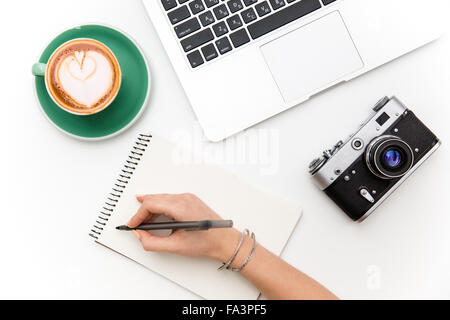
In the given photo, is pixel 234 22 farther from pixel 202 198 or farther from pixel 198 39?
pixel 202 198

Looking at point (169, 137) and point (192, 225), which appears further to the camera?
point (169, 137)

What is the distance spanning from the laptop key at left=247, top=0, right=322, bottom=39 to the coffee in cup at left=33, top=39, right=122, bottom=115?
222 millimetres

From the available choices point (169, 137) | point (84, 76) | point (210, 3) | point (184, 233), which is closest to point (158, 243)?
point (184, 233)

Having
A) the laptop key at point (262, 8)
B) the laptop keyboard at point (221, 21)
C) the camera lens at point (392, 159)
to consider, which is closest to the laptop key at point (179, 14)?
the laptop keyboard at point (221, 21)

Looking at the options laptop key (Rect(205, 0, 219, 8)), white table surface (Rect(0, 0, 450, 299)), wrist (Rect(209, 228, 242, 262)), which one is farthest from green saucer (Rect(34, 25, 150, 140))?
wrist (Rect(209, 228, 242, 262))

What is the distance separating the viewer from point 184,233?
612mm

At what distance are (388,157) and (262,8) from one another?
1.00ft

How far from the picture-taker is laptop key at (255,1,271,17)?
60 centimetres

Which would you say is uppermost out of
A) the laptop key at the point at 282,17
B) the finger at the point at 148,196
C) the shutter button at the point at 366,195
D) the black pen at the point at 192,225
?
the laptop key at the point at 282,17

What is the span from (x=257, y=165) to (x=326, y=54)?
0.70ft

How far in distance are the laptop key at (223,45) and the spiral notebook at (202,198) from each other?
0.59 feet

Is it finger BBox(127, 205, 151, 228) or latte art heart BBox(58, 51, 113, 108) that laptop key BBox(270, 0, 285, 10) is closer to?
latte art heart BBox(58, 51, 113, 108)

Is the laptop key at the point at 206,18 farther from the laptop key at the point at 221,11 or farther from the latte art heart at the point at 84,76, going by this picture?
the latte art heart at the point at 84,76

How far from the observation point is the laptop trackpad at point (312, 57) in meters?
0.62
